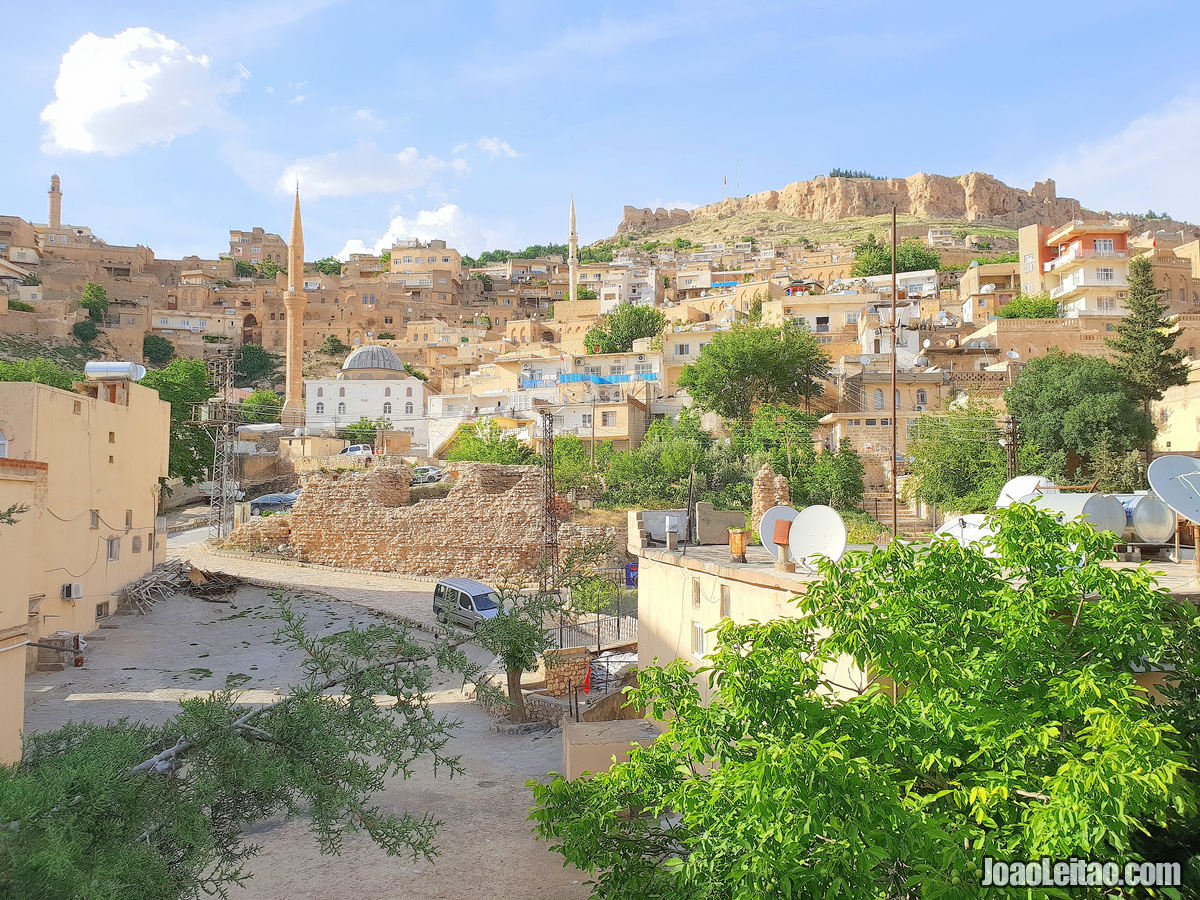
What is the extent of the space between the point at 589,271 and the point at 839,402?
50.7m

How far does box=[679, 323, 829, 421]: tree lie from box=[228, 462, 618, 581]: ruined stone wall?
13.9 metres

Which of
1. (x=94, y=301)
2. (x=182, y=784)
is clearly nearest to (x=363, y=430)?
(x=94, y=301)

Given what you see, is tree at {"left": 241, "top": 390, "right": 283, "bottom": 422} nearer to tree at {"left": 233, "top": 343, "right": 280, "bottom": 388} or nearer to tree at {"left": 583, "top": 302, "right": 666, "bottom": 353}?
tree at {"left": 233, "top": 343, "right": 280, "bottom": 388}

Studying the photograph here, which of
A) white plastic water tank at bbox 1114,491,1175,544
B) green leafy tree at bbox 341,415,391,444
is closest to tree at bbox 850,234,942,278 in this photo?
green leafy tree at bbox 341,415,391,444

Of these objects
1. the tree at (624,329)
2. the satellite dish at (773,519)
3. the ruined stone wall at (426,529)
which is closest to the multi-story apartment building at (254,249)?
the tree at (624,329)

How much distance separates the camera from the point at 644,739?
31.8ft

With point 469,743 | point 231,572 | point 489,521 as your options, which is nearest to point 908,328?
point 489,521

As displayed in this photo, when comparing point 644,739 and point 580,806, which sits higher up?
point 580,806

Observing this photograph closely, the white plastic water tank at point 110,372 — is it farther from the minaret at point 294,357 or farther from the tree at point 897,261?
the tree at point 897,261

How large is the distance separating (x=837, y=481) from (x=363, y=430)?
27.7 meters

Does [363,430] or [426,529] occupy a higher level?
[363,430]

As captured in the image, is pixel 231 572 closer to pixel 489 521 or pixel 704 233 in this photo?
pixel 489 521

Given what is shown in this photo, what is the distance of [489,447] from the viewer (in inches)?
1431

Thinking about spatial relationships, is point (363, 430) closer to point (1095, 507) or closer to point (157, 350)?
point (157, 350)
